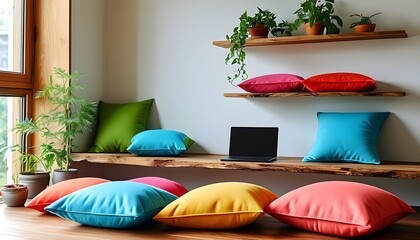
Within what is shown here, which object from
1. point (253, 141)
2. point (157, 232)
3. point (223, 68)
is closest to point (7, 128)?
point (223, 68)

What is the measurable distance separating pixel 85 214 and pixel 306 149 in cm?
186

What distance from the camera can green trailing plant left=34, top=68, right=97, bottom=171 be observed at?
131 inches

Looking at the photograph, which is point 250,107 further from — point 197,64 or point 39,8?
point 39,8

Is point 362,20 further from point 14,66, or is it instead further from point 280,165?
point 14,66

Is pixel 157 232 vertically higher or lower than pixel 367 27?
lower

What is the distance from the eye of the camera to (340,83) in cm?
315

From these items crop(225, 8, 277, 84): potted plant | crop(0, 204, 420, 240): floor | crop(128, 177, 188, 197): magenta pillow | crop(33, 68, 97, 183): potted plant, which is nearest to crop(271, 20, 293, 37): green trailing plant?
crop(225, 8, 277, 84): potted plant

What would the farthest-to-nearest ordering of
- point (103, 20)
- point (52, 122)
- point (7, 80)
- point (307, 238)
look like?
point (103, 20) → point (52, 122) → point (7, 80) → point (307, 238)

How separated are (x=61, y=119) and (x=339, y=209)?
2.11 m

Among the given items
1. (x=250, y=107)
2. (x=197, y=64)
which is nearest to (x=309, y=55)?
(x=250, y=107)

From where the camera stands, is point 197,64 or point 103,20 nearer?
point 197,64

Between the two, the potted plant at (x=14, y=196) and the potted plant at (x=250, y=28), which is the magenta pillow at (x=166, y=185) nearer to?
the potted plant at (x=14, y=196)

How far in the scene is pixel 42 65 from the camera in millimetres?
3713

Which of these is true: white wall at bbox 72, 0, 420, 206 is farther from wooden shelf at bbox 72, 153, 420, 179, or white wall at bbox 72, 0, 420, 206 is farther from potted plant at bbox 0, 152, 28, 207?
potted plant at bbox 0, 152, 28, 207
